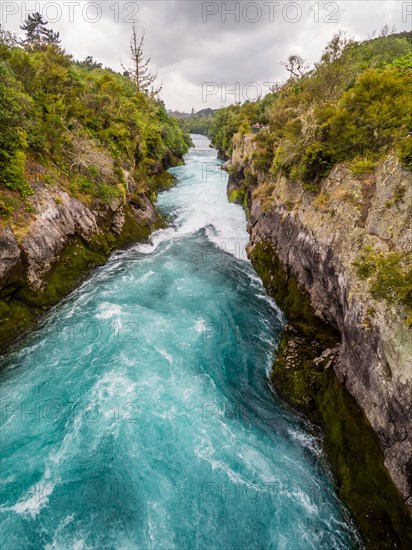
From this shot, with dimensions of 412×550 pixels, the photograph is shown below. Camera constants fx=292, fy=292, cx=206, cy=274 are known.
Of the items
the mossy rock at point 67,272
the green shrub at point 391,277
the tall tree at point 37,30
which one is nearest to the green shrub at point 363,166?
the green shrub at point 391,277

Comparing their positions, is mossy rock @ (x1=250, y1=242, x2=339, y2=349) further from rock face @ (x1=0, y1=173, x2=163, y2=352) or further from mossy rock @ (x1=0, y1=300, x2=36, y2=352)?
mossy rock @ (x1=0, y1=300, x2=36, y2=352)

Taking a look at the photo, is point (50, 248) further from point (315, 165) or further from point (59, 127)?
point (315, 165)

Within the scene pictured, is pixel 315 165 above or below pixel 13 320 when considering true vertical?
above

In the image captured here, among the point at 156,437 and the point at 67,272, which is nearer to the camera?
the point at 156,437

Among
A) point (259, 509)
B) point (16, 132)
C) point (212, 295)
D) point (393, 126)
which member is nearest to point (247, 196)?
point (212, 295)

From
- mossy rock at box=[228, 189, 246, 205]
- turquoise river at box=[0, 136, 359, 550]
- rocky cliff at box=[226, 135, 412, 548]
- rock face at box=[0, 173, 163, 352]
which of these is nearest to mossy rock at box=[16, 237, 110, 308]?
rock face at box=[0, 173, 163, 352]

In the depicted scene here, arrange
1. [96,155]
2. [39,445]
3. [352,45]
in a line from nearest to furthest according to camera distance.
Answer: [39,445]
[96,155]
[352,45]

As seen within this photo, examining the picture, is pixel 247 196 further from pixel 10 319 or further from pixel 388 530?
pixel 388 530

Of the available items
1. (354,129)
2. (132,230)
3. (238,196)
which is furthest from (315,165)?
(238,196)
